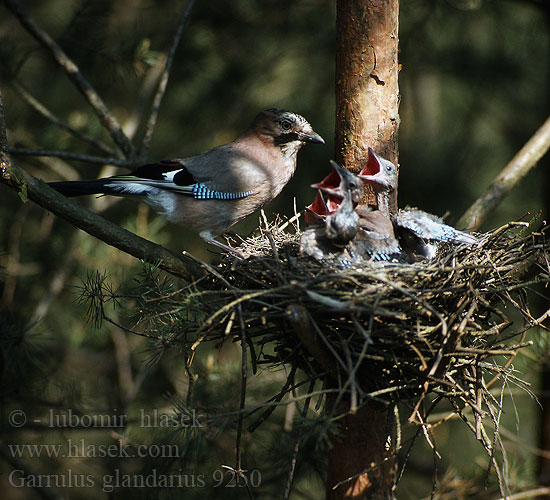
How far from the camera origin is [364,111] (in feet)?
11.7

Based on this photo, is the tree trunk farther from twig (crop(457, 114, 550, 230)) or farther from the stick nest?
twig (crop(457, 114, 550, 230))

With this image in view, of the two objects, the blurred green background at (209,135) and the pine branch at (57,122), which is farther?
the blurred green background at (209,135)

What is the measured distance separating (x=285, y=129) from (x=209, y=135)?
1979 mm

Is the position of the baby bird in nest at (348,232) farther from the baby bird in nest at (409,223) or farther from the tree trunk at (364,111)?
the tree trunk at (364,111)

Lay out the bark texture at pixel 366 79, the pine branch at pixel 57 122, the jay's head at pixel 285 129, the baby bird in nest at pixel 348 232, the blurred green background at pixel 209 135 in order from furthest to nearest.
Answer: the blurred green background at pixel 209 135 → the jay's head at pixel 285 129 → the pine branch at pixel 57 122 → the bark texture at pixel 366 79 → the baby bird in nest at pixel 348 232

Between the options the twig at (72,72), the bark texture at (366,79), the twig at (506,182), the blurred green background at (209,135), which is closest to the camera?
the bark texture at (366,79)

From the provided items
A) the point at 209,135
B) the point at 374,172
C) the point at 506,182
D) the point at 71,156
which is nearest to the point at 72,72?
the point at 71,156

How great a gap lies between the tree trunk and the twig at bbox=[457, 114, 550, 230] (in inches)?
30.2

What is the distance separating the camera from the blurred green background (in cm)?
484

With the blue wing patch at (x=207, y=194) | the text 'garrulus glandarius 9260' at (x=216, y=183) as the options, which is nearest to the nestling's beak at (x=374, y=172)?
the text 'garrulus glandarius 9260' at (x=216, y=183)

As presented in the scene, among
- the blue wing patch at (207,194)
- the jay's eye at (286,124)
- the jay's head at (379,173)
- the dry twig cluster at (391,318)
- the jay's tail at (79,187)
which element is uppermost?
the jay's eye at (286,124)

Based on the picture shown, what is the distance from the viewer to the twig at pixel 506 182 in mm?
3994

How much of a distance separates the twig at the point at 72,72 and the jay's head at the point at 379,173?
1.56 meters

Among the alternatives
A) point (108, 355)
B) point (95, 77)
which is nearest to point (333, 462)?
point (108, 355)
